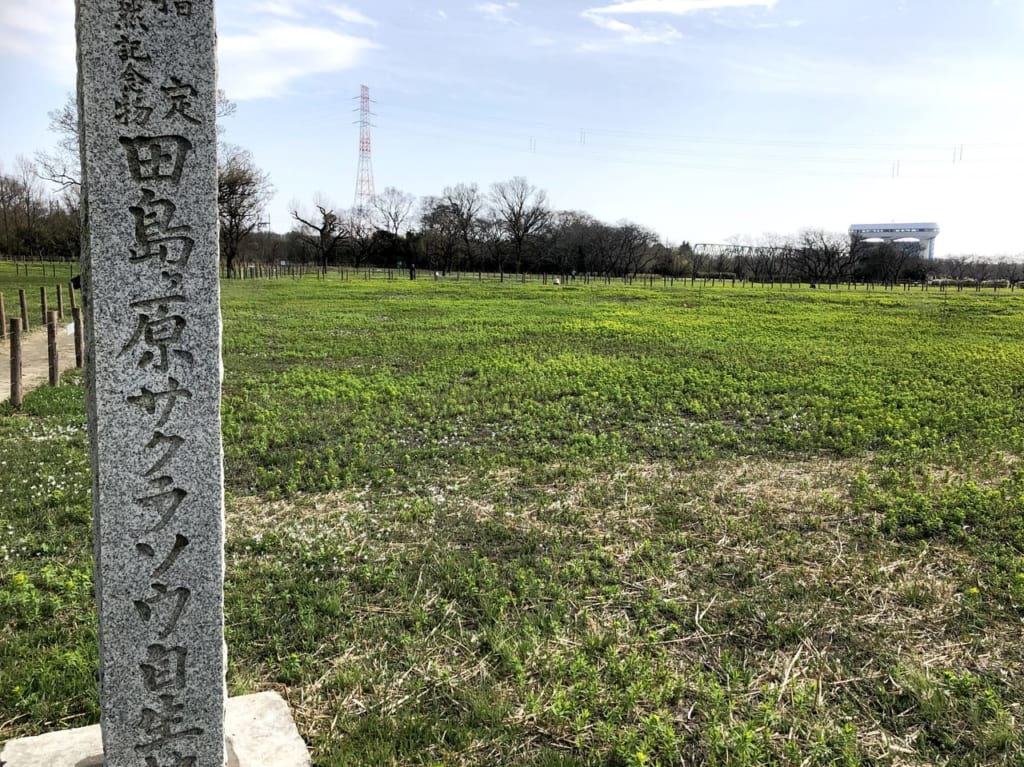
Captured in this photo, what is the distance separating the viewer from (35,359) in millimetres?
15656

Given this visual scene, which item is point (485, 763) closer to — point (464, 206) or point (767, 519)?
point (767, 519)

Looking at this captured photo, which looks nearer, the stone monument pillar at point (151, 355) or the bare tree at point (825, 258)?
the stone monument pillar at point (151, 355)

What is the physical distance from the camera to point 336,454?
29.9ft

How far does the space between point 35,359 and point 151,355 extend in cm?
1559

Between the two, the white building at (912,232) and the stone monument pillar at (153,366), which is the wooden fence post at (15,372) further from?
the white building at (912,232)

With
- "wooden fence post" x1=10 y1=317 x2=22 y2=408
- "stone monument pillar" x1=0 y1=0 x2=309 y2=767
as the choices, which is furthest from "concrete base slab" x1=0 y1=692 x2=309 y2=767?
"wooden fence post" x1=10 y1=317 x2=22 y2=408

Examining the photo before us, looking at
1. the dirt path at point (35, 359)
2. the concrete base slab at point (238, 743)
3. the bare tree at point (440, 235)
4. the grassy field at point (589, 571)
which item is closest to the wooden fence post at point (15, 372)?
the grassy field at point (589, 571)

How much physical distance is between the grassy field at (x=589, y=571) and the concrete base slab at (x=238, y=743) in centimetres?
20

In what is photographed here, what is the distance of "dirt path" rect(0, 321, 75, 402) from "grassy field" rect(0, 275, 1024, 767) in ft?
4.45

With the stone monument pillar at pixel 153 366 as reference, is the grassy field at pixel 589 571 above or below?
below

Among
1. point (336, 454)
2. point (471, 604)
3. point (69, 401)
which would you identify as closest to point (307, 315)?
point (69, 401)

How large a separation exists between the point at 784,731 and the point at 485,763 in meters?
1.79

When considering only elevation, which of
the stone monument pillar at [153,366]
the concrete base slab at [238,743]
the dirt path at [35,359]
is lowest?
the concrete base slab at [238,743]

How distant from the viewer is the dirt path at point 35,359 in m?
12.9
